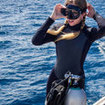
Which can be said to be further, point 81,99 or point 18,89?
point 18,89

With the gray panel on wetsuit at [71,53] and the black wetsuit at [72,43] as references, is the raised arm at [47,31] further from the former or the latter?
the gray panel on wetsuit at [71,53]

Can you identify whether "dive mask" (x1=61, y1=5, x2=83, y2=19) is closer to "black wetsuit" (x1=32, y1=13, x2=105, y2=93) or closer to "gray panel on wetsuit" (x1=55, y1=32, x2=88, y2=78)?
"black wetsuit" (x1=32, y1=13, x2=105, y2=93)

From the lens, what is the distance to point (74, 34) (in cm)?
373

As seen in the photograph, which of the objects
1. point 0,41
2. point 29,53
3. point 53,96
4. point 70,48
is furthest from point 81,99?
point 0,41

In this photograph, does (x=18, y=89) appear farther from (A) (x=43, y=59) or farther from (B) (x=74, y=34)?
(B) (x=74, y=34)

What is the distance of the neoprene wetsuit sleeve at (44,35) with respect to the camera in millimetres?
3719

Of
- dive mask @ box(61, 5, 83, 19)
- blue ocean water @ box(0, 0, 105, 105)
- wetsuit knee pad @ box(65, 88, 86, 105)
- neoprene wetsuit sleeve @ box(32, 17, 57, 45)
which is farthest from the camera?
blue ocean water @ box(0, 0, 105, 105)

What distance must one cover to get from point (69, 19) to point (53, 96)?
3.46 feet

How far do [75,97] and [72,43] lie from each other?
2.75 feet

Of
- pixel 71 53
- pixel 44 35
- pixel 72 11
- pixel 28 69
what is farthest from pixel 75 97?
pixel 28 69

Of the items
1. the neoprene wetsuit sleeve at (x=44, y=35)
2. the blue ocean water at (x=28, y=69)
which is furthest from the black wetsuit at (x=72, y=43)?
the blue ocean water at (x=28, y=69)

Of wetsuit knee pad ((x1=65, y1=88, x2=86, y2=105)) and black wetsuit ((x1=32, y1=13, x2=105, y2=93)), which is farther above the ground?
black wetsuit ((x1=32, y1=13, x2=105, y2=93))

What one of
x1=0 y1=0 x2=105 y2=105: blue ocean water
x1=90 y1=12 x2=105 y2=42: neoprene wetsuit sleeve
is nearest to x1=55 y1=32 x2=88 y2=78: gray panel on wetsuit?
x1=90 y1=12 x2=105 y2=42: neoprene wetsuit sleeve

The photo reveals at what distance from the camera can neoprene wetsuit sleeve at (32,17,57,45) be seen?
12.2 feet
